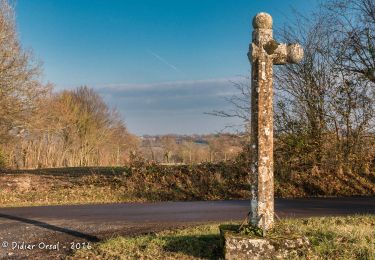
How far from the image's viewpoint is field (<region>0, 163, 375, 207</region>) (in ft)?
57.5

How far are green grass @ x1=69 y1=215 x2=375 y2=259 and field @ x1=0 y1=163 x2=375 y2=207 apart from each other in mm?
8425

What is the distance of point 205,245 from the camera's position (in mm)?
8062

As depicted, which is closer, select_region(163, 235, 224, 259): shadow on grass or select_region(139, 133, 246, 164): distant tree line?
select_region(163, 235, 224, 259): shadow on grass

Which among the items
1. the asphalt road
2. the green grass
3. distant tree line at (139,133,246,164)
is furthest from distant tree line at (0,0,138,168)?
the green grass

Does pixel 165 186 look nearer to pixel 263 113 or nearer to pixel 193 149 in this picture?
pixel 263 113

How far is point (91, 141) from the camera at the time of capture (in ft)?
139

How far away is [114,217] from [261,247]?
605cm

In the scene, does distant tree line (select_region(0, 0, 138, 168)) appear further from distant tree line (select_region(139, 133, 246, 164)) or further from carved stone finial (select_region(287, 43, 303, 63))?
carved stone finial (select_region(287, 43, 303, 63))

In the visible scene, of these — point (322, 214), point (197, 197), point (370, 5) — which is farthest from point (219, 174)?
point (370, 5)

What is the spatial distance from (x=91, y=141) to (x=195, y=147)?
44.1 ft

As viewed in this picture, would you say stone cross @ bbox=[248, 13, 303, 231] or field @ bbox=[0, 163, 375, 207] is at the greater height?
stone cross @ bbox=[248, 13, 303, 231]

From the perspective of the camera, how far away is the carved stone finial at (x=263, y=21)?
7781 millimetres

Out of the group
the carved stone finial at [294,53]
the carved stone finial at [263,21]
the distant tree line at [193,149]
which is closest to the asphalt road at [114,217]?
the carved stone finial at [294,53]

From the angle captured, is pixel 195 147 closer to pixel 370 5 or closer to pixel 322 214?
pixel 370 5
